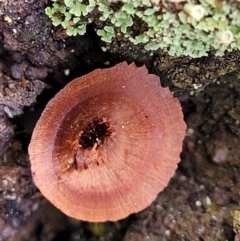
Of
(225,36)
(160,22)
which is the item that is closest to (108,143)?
(160,22)

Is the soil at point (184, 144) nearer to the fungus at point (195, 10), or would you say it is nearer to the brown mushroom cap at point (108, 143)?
the brown mushroom cap at point (108, 143)

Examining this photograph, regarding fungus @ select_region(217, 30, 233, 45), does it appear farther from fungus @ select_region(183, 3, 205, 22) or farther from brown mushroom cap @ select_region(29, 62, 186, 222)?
brown mushroom cap @ select_region(29, 62, 186, 222)

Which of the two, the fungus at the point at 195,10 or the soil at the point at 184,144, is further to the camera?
the soil at the point at 184,144

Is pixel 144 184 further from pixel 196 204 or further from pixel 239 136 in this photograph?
pixel 239 136

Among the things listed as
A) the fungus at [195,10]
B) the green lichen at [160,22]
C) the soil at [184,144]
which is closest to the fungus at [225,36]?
the green lichen at [160,22]

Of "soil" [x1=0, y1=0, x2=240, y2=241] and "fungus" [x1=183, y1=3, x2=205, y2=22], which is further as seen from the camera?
"soil" [x1=0, y1=0, x2=240, y2=241]

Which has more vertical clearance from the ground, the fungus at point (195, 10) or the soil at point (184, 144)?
the fungus at point (195, 10)

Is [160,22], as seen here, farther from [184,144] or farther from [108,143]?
[184,144]

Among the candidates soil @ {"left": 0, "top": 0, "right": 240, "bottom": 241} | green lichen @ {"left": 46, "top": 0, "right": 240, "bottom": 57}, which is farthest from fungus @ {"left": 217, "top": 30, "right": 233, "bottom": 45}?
soil @ {"left": 0, "top": 0, "right": 240, "bottom": 241}
